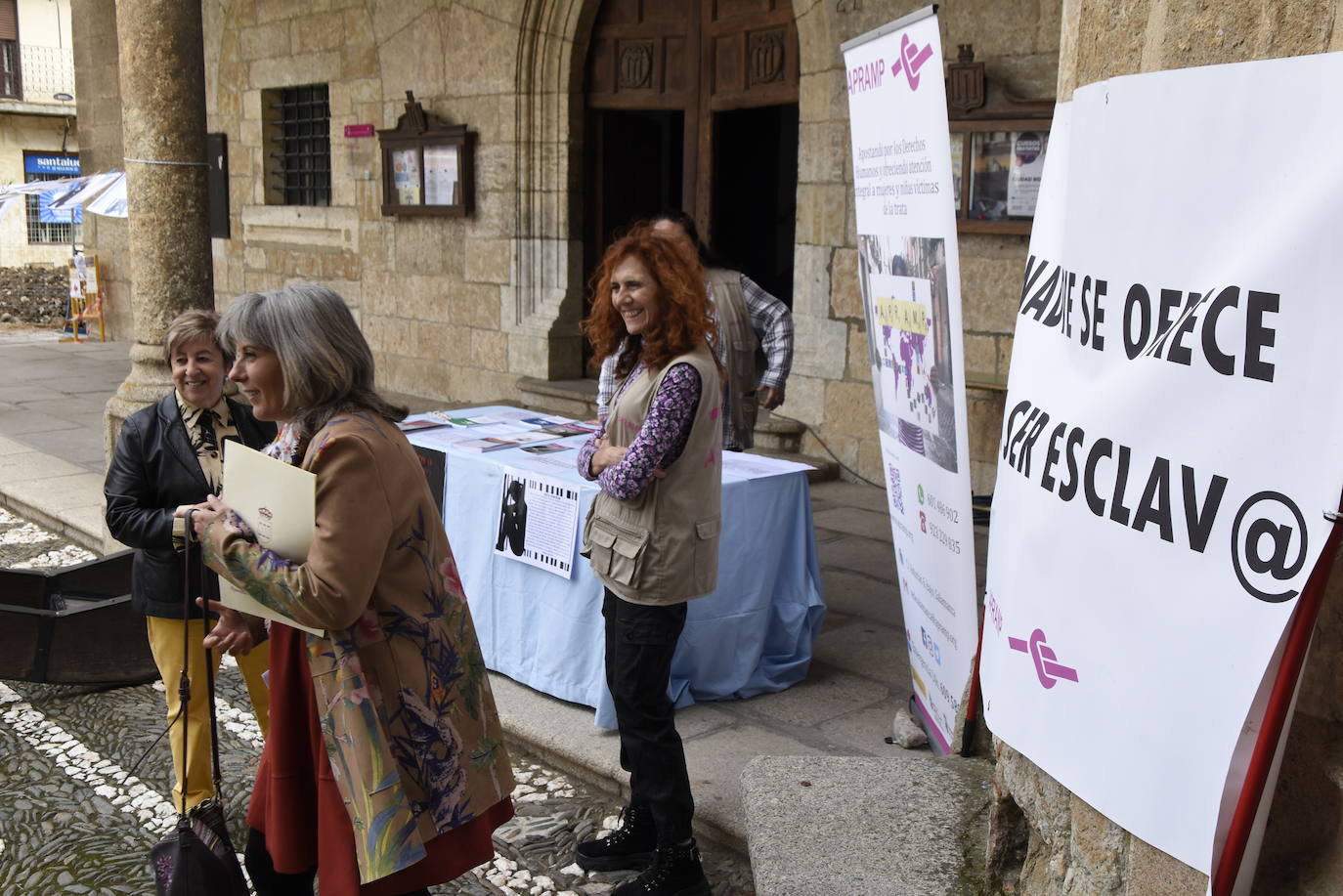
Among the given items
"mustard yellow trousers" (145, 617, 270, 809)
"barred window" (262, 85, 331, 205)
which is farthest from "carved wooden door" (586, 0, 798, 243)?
"mustard yellow trousers" (145, 617, 270, 809)

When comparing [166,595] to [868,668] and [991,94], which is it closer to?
[868,668]

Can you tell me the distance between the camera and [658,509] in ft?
8.93

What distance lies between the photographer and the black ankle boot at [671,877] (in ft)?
9.01

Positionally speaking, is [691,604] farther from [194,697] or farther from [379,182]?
[379,182]

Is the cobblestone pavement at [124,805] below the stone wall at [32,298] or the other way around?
below

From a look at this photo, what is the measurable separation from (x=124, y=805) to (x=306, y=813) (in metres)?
1.52

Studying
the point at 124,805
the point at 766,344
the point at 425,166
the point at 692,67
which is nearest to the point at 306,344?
the point at 124,805

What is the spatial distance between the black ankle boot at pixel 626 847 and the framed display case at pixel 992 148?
3.89 meters

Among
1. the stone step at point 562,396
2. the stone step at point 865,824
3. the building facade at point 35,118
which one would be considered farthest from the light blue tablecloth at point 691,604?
the building facade at point 35,118

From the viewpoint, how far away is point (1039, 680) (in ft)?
5.89

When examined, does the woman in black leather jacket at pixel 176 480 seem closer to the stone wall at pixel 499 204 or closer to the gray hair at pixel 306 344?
the gray hair at pixel 306 344

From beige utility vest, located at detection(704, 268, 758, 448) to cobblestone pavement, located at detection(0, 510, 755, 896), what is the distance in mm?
1467

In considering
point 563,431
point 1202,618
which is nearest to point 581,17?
point 563,431

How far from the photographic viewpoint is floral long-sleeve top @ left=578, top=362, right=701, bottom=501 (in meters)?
2.64
